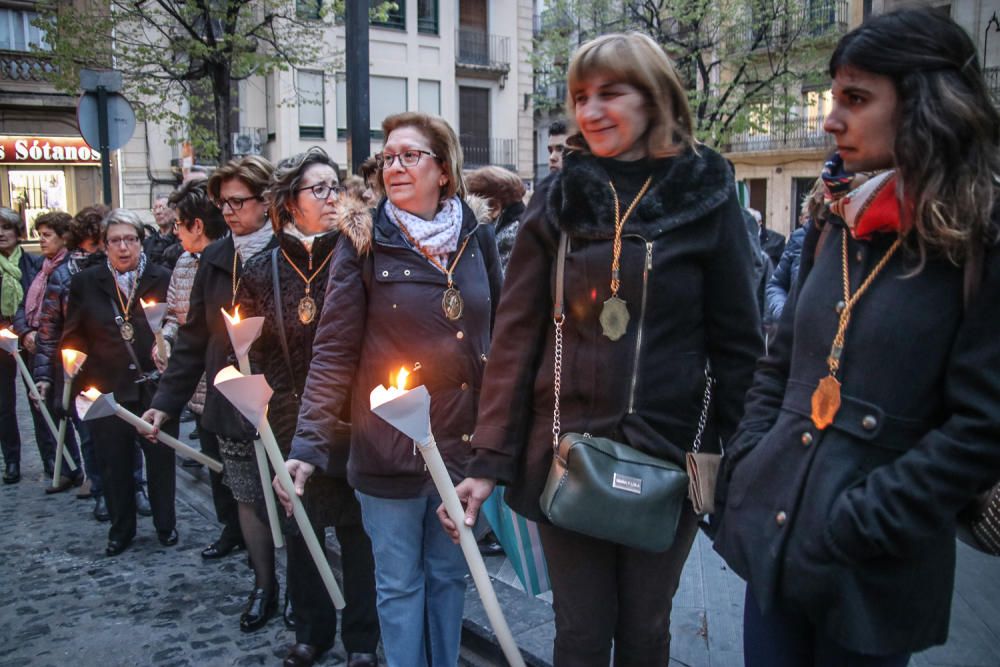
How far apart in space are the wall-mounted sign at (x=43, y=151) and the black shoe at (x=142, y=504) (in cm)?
2009

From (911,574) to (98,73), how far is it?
27.9 ft

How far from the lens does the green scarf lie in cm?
770

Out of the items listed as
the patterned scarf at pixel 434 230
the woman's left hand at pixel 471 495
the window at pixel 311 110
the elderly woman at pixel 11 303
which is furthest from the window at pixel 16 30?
the woman's left hand at pixel 471 495

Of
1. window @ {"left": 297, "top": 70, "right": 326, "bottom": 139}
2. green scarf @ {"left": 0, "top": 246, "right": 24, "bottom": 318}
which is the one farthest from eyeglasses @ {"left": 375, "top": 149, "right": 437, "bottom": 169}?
window @ {"left": 297, "top": 70, "right": 326, "bottom": 139}

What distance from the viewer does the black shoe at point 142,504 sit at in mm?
6188

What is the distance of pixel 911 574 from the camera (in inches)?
71.6

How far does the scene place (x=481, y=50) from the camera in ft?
104

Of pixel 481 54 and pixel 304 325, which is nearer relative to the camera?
pixel 304 325

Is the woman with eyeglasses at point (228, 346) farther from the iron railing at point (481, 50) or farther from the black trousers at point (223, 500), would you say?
the iron railing at point (481, 50)

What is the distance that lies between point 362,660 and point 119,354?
2.83 metres

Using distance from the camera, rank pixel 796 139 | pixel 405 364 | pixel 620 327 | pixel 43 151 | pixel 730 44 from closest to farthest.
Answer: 1. pixel 620 327
2. pixel 405 364
3. pixel 730 44
4. pixel 43 151
5. pixel 796 139

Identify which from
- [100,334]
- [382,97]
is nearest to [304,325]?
[100,334]

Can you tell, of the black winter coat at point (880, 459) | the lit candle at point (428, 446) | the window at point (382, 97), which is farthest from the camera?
the window at point (382, 97)

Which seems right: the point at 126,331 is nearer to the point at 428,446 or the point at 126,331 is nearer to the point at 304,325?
the point at 304,325
